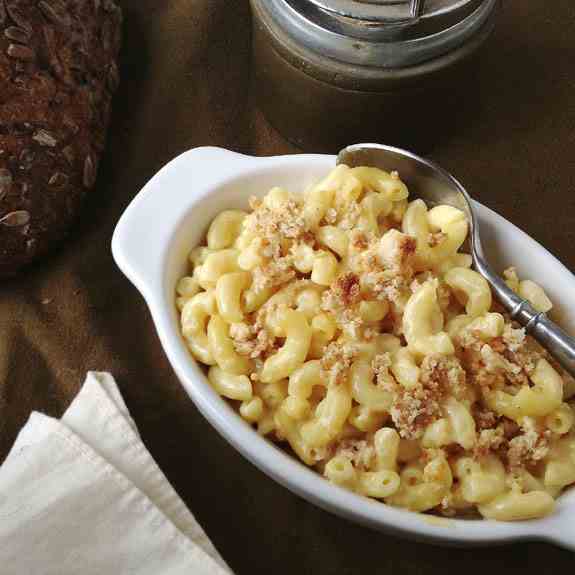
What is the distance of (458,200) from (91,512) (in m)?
0.62

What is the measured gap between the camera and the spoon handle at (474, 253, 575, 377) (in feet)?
3.32

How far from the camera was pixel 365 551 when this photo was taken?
112cm

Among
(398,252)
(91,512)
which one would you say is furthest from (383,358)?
(91,512)

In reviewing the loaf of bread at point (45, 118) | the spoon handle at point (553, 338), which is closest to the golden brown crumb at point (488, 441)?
the spoon handle at point (553, 338)

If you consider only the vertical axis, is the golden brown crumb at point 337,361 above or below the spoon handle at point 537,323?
A: below

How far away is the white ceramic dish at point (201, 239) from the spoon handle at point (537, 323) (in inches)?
2.7

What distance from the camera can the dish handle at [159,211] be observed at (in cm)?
107

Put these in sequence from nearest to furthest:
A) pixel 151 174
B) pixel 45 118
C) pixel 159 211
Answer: pixel 159 211
pixel 45 118
pixel 151 174

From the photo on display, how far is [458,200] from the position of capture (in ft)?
3.71

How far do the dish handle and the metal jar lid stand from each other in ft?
0.68

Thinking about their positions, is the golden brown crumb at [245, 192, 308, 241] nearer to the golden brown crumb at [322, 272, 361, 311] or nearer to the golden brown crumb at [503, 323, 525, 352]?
the golden brown crumb at [322, 272, 361, 311]

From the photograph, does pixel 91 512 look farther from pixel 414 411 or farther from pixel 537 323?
A: pixel 537 323

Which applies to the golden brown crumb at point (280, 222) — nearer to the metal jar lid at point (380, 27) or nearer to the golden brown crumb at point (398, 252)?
the golden brown crumb at point (398, 252)

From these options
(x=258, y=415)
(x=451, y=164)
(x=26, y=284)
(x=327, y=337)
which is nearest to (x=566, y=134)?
(x=451, y=164)
